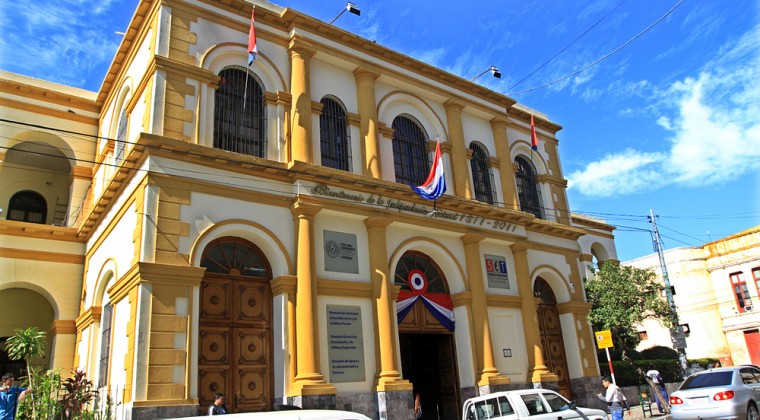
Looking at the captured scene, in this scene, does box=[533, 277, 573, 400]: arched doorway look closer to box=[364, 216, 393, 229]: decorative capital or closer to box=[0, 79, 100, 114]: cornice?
box=[364, 216, 393, 229]: decorative capital

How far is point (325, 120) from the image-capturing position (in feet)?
60.6

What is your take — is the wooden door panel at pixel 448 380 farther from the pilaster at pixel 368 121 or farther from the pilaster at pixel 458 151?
the pilaster at pixel 368 121

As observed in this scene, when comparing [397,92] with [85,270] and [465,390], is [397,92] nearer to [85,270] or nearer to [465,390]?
[465,390]

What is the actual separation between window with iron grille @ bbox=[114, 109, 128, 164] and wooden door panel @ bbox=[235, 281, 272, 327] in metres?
5.98

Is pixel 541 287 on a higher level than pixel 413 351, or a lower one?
higher

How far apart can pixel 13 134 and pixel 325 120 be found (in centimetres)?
1147

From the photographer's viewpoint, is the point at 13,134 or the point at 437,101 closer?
the point at 13,134

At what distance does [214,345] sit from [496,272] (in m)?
10.7

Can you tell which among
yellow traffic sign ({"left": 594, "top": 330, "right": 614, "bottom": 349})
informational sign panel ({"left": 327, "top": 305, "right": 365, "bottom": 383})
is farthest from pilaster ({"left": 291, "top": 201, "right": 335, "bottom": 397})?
yellow traffic sign ({"left": 594, "top": 330, "right": 614, "bottom": 349})

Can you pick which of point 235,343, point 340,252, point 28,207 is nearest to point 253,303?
point 235,343

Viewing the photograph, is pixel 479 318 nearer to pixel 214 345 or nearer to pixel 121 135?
pixel 214 345

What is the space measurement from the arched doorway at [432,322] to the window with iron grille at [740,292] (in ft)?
99.1

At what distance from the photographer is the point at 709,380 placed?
1380cm

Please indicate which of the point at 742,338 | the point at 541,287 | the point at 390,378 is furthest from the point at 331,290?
the point at 742,338
